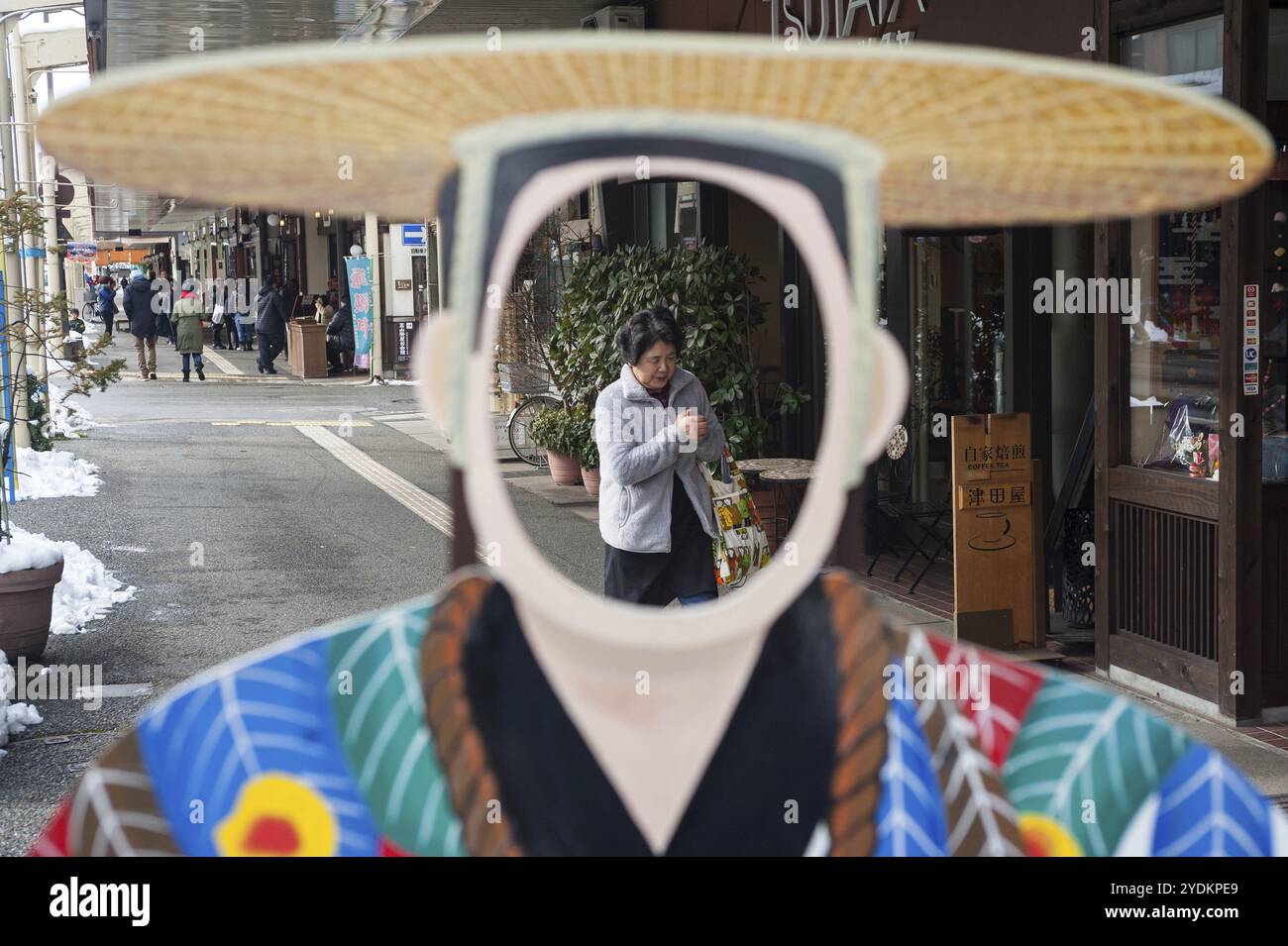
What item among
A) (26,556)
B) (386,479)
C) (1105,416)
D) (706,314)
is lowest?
(386,479)

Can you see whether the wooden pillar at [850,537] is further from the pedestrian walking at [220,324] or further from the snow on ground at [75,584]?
the pedestrian walking at [220,324]

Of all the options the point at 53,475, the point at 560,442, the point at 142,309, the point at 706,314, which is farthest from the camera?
the point at 142,309

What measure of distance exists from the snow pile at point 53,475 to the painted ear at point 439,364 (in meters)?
11.0

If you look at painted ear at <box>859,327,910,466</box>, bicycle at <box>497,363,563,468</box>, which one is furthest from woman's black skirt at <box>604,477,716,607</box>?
bicycle at <box>497,363,563,468</box>

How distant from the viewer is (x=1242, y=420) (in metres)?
5.51

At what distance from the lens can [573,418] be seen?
1180cm

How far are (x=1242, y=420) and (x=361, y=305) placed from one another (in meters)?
19.5

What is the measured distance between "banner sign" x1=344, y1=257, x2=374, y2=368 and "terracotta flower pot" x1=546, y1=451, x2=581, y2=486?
1159 cm

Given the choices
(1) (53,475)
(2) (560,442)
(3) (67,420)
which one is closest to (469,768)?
(2) (560,442)

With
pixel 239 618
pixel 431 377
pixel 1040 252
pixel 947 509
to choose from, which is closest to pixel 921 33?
pixel 1040 252

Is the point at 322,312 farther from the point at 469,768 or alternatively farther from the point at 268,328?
the point at 469,768

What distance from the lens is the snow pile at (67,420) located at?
14891mm

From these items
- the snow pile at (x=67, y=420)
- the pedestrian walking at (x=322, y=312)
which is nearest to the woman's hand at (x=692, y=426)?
the snow pile at (x=67, y=420)

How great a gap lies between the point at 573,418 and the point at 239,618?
4.45 meters
